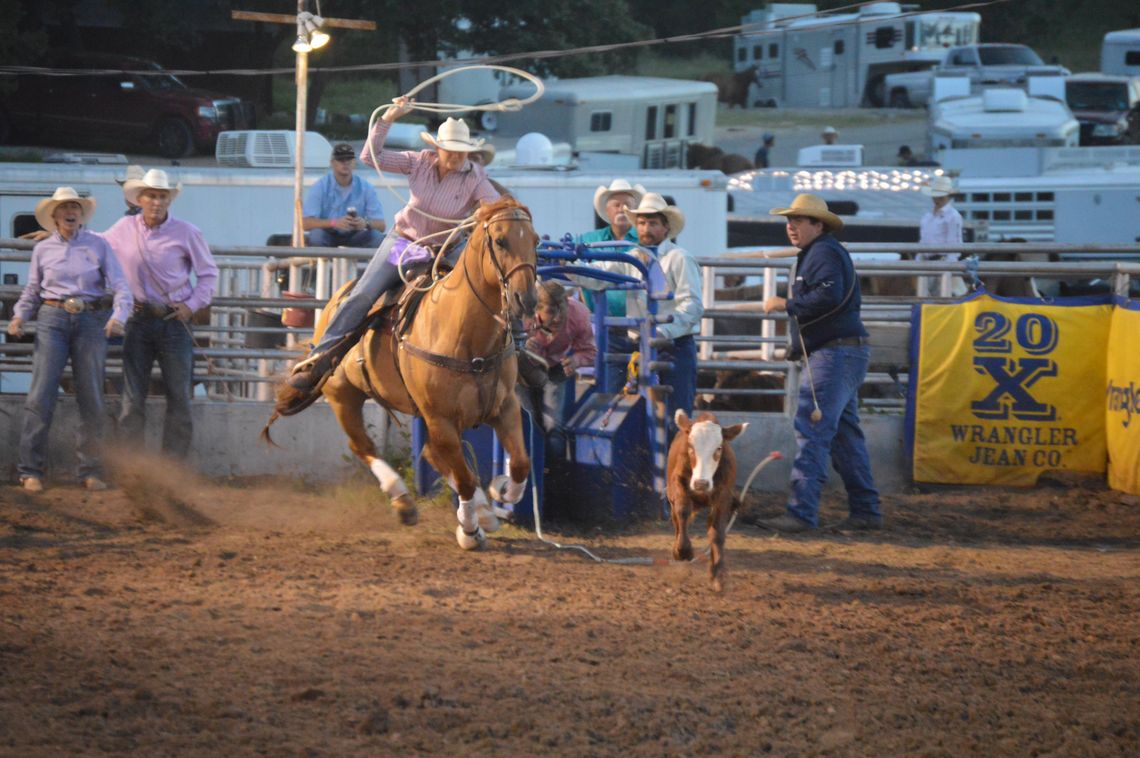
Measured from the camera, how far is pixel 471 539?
27.2 ft

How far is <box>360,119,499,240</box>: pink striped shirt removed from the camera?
8430mm

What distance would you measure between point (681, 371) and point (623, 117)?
16.1m

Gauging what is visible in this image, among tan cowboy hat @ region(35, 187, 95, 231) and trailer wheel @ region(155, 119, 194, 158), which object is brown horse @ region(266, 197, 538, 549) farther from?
trailer wheel @ region(155, 119, 194, 158)

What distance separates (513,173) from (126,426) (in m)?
6.82

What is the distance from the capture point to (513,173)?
1633 centimetres

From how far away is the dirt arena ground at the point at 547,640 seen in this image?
5113mm

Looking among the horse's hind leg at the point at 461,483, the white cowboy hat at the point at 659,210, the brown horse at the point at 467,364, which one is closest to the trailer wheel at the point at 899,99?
the white cowboy hat at the point at 659,210

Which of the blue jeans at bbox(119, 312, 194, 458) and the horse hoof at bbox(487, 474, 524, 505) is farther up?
the blue jeans at bbox(119, 312, 194, 458)

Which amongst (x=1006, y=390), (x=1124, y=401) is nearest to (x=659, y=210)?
(x=1006, y=390)

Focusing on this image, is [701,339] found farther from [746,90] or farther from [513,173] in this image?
[746,90]

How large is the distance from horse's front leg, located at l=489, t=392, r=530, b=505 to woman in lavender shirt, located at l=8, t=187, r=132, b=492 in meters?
3.52

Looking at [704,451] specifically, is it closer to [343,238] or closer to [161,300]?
[161,300]

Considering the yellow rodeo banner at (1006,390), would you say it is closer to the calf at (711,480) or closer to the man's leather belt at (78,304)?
the calf at (711,480)

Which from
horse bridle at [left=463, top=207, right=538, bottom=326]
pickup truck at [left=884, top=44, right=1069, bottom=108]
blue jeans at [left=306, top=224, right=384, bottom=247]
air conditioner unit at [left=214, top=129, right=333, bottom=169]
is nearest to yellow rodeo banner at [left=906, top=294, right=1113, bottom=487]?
horse bridle at [left=463, top=207, right=538, bottom=326]
